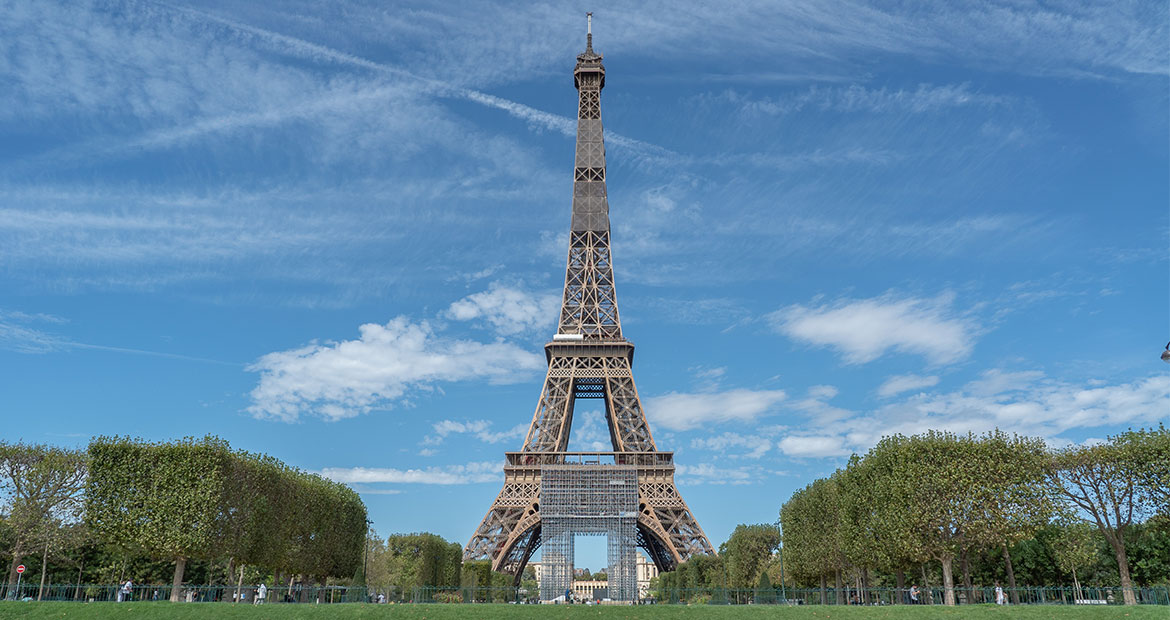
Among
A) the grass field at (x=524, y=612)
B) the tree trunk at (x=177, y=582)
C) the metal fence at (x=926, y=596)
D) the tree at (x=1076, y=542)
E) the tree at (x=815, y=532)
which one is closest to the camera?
the grass field at (x=524, y=612)

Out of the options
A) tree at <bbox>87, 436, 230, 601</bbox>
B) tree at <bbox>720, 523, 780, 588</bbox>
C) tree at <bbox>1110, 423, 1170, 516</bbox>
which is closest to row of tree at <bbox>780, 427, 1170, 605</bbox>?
tree at <bbox>1110, 423, 1170, 516</bbox>

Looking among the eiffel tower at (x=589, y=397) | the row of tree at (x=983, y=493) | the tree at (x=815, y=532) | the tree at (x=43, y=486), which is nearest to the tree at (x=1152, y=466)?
the row of tree at (x=983, y=493)

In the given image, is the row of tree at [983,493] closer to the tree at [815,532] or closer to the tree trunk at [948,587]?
the tree trunk at [948,587]

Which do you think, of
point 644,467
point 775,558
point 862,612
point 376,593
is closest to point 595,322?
point 644,467

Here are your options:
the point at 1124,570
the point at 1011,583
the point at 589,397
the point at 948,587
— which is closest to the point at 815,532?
the point at 1011,583

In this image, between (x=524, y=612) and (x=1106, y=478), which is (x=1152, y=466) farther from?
(x=524, y=612)

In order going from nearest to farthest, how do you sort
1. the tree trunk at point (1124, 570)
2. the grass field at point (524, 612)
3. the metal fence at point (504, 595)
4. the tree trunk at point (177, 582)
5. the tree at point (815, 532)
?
the grass field at point (524, 612) → the tree trunk at point (177, 582) → the tree trunk at point (1124, 570) → the metal fence at point (504, 595) → the tree at point (815, 532)

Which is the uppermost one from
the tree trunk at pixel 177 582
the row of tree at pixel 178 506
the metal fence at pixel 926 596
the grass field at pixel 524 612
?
the row of tree at pixel 178 506

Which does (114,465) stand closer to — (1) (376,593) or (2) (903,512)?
(1) (376,593)
